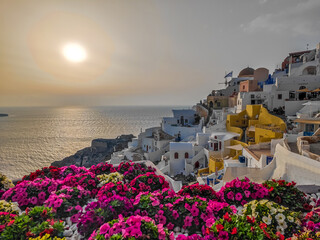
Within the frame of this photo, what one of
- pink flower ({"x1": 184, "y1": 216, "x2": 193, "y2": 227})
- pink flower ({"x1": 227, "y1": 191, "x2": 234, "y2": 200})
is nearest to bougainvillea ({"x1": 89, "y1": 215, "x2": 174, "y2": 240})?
pink flower ({"x1": 184, "y1": 216, "x2": 193, "y2": 227})

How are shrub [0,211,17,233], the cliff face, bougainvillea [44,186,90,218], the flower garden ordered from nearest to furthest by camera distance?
the flower garden < shrub [0,211,17,233] < bougainvillea [44,186,90,218] < the cliff face

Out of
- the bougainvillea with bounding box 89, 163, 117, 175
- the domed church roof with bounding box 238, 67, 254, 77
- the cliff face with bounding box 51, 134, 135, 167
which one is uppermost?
the domed church roof with bounding box 238, 67, 254, 77

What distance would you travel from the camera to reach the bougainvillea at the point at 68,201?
5494 mm

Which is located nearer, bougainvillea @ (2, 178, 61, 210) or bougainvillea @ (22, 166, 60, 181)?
bougainvillea @ (2, 178, 61, 210)

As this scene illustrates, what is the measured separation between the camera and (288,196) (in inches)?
216

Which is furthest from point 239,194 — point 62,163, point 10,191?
point 62,163

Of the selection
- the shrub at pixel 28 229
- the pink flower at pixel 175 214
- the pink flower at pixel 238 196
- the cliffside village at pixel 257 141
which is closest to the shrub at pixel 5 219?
the shrub at pixel 28 229

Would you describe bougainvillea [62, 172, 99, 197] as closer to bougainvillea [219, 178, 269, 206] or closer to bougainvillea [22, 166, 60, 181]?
bougainvillea [22, 166, 60, 181]

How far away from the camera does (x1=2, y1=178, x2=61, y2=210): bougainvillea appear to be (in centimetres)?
604

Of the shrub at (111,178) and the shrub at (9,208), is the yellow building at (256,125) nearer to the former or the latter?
the shrub at (111,178)

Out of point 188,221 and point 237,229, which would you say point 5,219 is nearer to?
point 188,221

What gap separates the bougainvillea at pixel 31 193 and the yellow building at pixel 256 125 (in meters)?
19.3

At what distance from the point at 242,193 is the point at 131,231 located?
13.4 ft

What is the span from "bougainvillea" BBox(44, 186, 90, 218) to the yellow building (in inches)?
728
